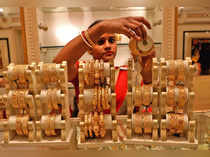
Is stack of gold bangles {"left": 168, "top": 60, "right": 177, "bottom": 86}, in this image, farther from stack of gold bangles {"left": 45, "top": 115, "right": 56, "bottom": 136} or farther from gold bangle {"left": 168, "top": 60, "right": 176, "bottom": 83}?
stack of gold bangles {"left": 45, "top": 115, "right": 56, "bottom": 136}

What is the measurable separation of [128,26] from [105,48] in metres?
0.13

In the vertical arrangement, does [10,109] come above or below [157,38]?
below

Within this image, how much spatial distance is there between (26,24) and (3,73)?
0.18m

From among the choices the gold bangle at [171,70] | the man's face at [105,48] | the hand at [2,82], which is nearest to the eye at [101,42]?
the man's face at [105,48]

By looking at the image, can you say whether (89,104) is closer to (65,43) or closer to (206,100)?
(65,43)

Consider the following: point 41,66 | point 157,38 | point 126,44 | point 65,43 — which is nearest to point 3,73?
point 41,66

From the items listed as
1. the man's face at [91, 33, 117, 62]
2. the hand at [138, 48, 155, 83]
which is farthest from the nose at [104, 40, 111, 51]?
the hand at [138, 48, 155, 83]

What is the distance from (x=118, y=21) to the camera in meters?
0.73

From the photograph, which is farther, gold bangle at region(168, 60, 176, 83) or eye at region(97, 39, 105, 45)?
eye at region(97, 39, 105, 45)

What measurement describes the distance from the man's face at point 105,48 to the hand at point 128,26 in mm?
26

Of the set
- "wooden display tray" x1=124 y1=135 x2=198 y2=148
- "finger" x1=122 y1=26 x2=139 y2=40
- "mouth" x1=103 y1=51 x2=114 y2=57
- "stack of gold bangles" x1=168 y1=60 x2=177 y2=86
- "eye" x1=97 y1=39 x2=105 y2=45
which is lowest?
"wooden display tray" x1=124 y1=135 x2=198 y2=148

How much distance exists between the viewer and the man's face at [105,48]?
2.43ft

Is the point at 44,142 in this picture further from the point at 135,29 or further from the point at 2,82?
the point at 135,29

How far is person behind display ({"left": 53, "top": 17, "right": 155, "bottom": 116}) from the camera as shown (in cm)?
72
